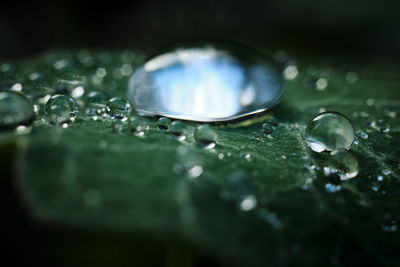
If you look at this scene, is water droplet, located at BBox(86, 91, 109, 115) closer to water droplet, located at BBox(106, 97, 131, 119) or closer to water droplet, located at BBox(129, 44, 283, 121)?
water droplet, located at BBox(106, 97, 131, 119)

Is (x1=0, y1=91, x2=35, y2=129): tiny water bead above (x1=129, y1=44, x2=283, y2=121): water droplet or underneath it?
underneath

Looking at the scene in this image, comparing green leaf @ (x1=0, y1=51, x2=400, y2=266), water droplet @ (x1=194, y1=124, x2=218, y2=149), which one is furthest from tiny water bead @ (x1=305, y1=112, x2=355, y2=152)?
water droplet @ (x1=194, y1=124, x2=218, y2=149)

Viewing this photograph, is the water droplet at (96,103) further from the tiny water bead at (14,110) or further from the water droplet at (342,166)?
the water droplet at (342,166)

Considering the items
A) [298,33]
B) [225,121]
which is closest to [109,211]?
[225,121]

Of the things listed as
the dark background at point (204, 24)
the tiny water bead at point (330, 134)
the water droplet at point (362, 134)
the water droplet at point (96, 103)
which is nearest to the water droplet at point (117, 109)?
the water droplet at point (96, 103)

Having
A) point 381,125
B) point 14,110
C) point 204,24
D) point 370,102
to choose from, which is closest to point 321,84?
point 370,102
